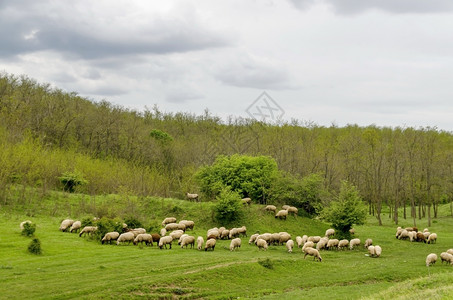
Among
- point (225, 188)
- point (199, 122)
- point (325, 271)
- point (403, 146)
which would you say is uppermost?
point (199, 122)

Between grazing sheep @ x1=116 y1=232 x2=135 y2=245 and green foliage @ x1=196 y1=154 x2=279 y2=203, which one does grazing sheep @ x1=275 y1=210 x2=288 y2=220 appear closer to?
green foliage @ x1=196 y1=154 x2=279 y2=203

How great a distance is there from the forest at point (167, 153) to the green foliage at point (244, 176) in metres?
1.64

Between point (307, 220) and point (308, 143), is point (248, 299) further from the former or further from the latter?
point (308, 143)

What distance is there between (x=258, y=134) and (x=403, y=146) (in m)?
30.8

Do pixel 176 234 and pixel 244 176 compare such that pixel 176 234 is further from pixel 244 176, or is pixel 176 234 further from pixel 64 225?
pixel 244 176

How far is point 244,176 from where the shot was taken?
57.8m

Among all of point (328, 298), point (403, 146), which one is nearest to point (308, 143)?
point (403, 146)

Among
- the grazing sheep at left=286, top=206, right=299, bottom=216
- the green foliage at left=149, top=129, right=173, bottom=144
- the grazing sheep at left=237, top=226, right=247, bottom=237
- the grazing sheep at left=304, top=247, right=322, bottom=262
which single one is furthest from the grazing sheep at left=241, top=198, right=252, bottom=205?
the green foliage at left=149, top=129, right=173, bottom=144

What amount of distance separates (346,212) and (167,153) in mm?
54610

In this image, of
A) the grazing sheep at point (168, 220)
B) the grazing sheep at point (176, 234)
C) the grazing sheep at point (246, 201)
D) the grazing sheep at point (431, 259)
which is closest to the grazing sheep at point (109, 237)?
the grazing sheep at point (176, 234)

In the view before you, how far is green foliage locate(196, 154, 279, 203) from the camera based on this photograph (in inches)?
2269

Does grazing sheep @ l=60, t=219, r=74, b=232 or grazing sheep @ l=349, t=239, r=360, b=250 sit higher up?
grazing sheep @ l=60, t=219, r=74, b=232

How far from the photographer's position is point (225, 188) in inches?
2101

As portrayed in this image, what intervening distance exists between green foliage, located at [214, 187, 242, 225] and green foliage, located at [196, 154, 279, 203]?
20.2 feet
